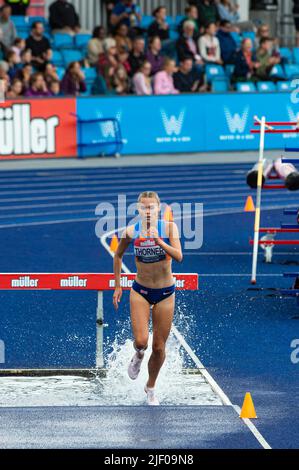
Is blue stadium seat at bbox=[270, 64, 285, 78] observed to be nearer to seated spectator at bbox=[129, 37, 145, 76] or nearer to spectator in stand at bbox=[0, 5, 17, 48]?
seated spectator at bbox=[129, 37, 145, 76]

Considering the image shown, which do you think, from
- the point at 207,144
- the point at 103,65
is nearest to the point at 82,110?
the point at 103,65

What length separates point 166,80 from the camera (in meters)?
28.0

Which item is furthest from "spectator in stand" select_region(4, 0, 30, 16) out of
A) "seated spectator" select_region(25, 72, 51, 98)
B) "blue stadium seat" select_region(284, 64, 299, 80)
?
"blue stadium seat" select_region(284, 64, 299, 80)

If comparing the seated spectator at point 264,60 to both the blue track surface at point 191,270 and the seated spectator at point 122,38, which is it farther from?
the blue track surface at point 191,270

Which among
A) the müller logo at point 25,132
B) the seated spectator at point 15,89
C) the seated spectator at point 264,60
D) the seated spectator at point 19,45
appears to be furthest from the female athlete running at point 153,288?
the seated spectator at point 264,60

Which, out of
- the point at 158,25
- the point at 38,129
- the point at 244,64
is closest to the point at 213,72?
the point at 244,64

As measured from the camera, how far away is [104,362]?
11.0 metres

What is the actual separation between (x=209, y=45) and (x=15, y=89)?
6144 millimetres

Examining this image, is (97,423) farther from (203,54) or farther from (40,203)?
(203,54)

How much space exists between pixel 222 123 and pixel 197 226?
924 cm

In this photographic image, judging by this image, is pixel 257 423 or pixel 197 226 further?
pixel 197 226

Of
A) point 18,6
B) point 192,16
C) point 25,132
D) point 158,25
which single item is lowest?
point 25,132

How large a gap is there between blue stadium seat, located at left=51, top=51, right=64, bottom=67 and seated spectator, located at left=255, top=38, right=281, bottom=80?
4864 millimetres

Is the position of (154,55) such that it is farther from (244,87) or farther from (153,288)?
(153,288)
